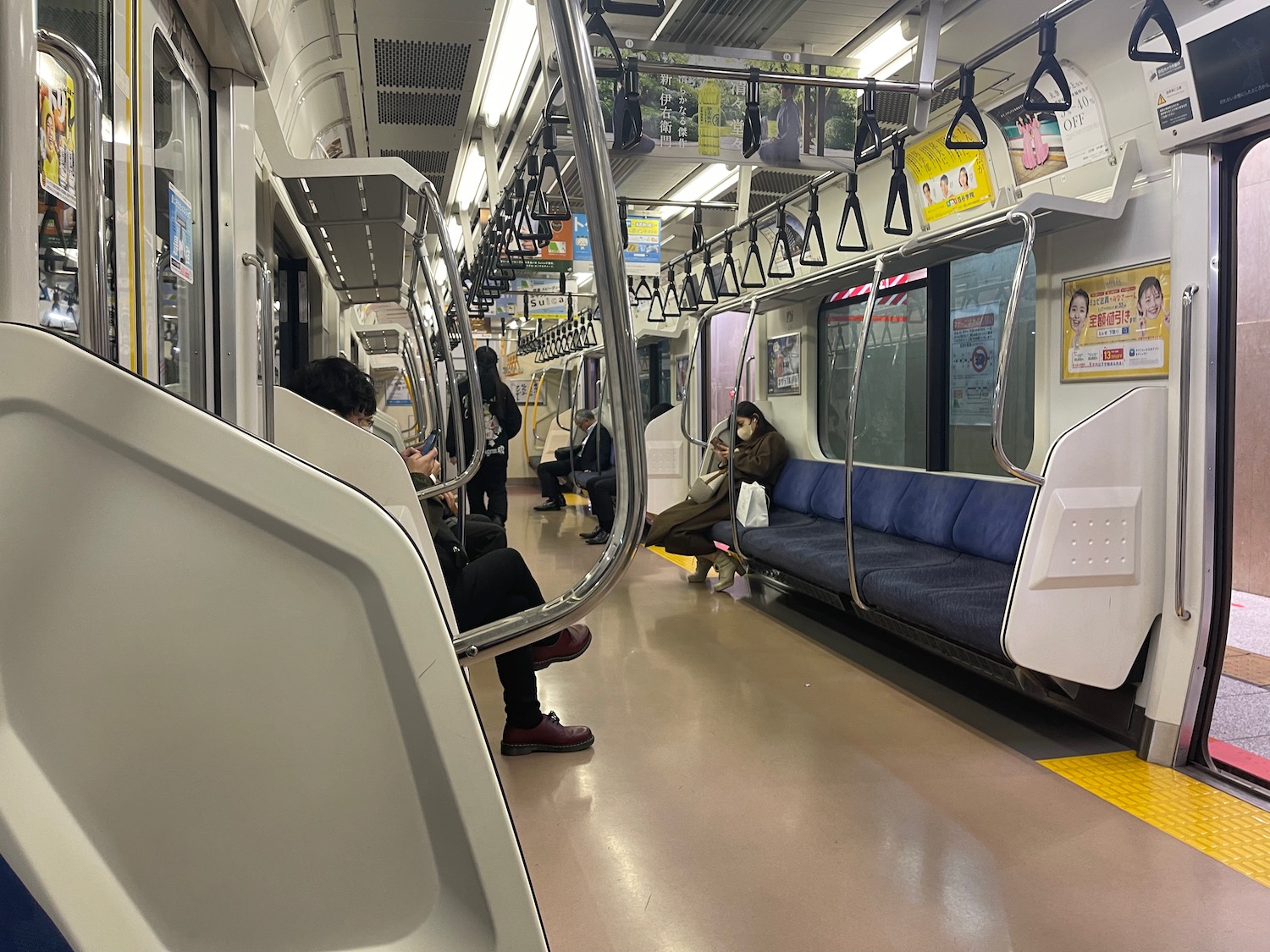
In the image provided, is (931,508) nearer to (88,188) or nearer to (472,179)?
(472,179)

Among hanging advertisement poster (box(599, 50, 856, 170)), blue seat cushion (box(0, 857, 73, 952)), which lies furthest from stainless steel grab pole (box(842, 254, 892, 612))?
blue seat cushion (box(0, 857, 73, 952))

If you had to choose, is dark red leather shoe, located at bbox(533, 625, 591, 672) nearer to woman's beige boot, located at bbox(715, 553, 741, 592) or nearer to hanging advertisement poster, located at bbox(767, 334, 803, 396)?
woman's beige boot, located at bbox(715, 553, 741, 592)

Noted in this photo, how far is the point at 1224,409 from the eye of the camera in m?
3.27

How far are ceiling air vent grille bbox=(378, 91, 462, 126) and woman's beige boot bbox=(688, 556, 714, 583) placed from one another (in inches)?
136

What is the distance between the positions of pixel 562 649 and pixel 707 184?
504 cm

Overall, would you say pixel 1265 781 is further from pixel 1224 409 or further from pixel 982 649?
pixel 1224 409

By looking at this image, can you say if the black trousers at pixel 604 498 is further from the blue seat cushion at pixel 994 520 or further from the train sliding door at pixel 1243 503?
the train sliding door at pixel 1243 503

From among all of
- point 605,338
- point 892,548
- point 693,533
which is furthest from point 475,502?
point 605,338

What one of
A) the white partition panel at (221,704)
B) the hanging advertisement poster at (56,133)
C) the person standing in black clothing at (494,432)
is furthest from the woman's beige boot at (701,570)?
the white partition panel at (221,704)

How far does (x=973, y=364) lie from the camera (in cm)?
560

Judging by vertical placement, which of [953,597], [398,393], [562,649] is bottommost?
[562,649]

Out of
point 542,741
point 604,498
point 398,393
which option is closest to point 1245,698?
point 542,741

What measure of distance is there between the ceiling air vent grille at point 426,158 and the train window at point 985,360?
3.66 metres

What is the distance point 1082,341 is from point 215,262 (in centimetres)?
357
